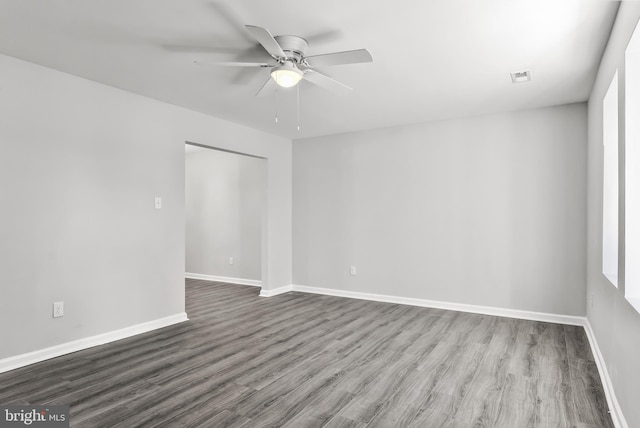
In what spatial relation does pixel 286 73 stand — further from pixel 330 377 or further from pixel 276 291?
pixel 276 291

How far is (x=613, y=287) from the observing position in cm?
242

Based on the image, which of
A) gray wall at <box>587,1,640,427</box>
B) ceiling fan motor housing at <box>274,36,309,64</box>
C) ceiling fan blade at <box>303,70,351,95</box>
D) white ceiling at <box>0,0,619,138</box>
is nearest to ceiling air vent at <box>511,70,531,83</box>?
white ceiling at <box>0,0,619,138</box>

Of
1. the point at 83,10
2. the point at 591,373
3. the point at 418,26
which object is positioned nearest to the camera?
the point at 83,10

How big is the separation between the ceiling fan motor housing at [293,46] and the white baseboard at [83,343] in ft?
9.80

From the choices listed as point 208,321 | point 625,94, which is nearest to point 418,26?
point 625,94

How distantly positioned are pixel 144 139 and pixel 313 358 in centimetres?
274

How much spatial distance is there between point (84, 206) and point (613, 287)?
13.6 feet

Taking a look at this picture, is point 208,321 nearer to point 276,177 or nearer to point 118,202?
point 118,202

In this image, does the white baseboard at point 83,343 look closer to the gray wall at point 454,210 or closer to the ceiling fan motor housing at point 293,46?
the gray wall at point 454,210

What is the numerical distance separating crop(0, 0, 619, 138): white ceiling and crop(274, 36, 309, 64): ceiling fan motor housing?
5cm

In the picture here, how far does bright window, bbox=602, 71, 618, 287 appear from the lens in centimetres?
282

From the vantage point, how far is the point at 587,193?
4.01 meters

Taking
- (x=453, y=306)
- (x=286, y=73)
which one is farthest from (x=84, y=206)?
(x=453, y=306)

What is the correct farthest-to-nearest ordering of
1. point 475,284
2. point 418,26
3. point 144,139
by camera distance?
1. point 475,284
2. point 144,139
3. point 418,26
